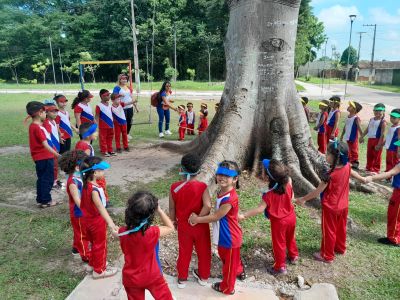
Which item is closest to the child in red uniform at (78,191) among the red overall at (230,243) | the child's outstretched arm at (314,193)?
the red overall at (230,243)

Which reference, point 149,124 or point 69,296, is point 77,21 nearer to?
point 149,124

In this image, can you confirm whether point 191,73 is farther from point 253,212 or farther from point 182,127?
point 253,212

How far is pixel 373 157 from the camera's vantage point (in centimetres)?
746

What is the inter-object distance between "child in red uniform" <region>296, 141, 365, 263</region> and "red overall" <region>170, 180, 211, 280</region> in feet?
3.81

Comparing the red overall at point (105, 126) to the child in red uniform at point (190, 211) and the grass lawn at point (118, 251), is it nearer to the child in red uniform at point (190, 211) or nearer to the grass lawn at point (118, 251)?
the grass lawn at point (118, 251)

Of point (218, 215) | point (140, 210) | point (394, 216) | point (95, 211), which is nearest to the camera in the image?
→ point (140, 210)

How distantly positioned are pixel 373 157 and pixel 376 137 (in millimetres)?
471

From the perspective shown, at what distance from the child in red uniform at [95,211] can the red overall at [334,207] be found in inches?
91.6

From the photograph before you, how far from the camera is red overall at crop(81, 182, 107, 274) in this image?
347 cm

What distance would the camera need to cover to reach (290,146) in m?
5.74

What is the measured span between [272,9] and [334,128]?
346cm

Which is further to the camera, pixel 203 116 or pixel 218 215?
pixel 203 116

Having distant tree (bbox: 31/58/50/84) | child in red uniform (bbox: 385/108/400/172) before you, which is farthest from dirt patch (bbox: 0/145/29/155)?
distant tree (bbox: 31/58/50/84)

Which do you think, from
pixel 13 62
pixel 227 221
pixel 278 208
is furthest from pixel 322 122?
pixel 13 62
